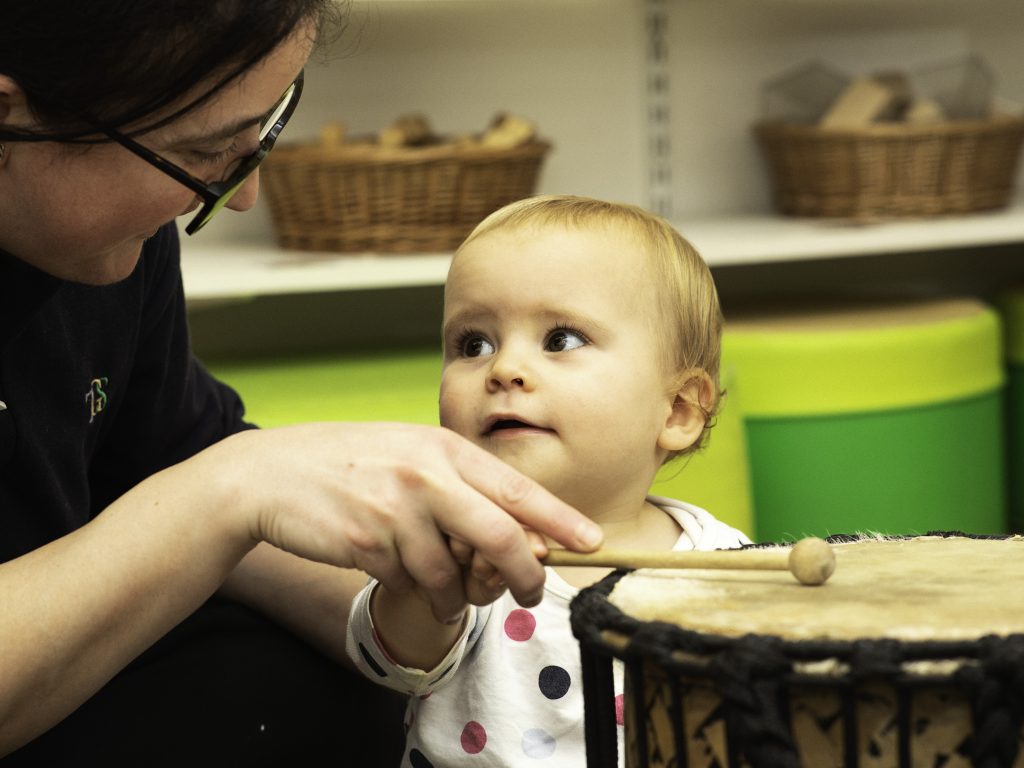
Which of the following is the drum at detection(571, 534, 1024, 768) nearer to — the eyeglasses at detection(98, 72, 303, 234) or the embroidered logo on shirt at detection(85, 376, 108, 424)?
the eyeglasses at detection(98, 72, 303, 234)

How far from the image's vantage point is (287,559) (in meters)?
1.24

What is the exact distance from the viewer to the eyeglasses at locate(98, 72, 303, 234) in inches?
37.4

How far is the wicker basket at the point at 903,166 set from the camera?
2.41 meters

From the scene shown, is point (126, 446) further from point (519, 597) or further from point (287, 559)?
point (519, 597)

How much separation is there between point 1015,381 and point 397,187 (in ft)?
4.29

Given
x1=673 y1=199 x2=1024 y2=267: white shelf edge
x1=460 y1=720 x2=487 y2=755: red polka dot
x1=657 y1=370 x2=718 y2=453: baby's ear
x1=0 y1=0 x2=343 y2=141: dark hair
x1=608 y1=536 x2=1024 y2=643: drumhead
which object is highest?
x1=0 y1=0 x2=343 y2=141: dark hair

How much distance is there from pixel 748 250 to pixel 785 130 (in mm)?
364

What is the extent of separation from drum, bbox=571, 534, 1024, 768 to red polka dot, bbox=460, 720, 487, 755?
260 mm

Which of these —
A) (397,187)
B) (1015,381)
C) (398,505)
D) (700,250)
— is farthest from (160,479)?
(1015,381)

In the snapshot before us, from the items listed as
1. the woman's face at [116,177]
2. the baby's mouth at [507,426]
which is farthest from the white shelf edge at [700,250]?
the woman's face at [116,177]

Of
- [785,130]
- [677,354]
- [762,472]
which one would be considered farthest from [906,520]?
[677,354]

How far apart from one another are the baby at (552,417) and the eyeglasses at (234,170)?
241 mm

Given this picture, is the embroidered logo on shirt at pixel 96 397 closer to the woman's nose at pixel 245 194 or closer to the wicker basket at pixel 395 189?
the woman's nose at pixel 245 194

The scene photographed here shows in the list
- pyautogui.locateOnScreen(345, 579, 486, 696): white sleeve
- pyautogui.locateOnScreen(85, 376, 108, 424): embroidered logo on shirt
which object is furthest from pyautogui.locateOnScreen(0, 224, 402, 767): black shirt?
pyautogui.locateOnScreen(345, 579, 486, 696): white sleeve
